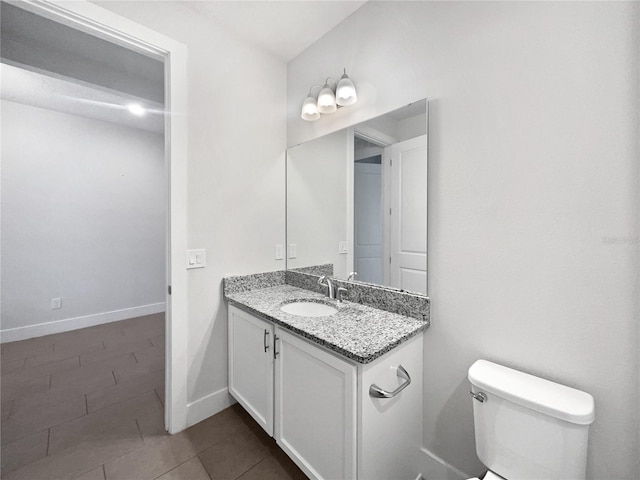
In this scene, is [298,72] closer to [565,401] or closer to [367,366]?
[367,366]

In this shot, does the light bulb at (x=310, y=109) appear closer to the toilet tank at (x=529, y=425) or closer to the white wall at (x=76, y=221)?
the toilet tank at (x=529, y=425)

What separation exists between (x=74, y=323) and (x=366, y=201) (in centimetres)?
383

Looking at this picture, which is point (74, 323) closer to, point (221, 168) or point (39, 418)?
point (39, 418)

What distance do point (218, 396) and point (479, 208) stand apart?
1.97m

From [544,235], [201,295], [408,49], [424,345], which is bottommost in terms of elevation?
[424,345]

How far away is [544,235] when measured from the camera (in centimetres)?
101

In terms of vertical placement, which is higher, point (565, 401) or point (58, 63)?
point (58, 63)

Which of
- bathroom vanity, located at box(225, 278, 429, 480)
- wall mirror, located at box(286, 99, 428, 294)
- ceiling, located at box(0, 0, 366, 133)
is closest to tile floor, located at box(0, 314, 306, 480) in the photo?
bathroom vanity, located at box(225, 278, 429, 480)

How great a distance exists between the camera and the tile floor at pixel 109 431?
1.40 metres

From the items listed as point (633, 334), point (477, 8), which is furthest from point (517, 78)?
point (633, 334)

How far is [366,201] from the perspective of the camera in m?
1.66

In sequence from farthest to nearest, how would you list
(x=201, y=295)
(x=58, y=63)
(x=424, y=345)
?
(x=58, y=63), (x=201, y=295), (x=424, y=345)

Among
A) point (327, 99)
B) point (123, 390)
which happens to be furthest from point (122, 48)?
point (123, 390)

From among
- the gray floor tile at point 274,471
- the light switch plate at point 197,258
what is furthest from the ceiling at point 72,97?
the gray floor tile at point 274,471
